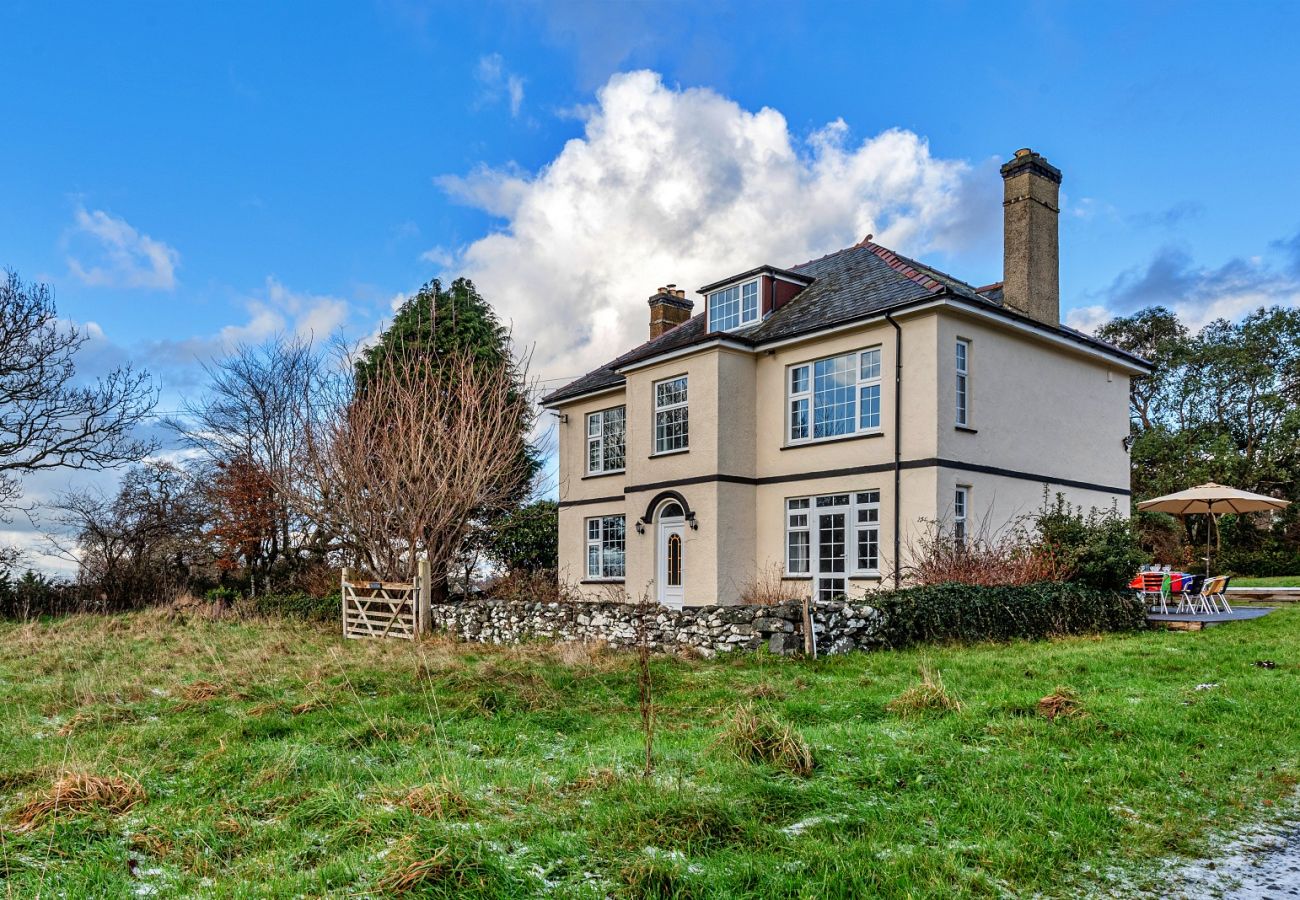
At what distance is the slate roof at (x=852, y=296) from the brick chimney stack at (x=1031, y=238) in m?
0.69

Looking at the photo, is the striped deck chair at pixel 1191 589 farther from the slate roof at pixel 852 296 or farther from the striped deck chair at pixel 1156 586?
the slate roof at pixel 852 296

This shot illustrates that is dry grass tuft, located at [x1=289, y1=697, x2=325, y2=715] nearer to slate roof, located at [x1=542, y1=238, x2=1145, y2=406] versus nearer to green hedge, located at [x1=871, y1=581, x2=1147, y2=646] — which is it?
green hedge, located at [x1=871, y1=581, x2=1147, y2=646]

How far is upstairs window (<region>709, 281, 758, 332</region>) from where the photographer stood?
22.7 m

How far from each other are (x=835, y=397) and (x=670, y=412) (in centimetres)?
439

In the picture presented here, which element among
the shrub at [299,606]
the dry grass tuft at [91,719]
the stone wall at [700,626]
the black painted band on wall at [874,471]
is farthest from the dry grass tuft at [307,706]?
the black painted band on wall at [874,471]

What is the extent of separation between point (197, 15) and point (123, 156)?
89.0 inches

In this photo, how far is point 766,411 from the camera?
69.8 feet

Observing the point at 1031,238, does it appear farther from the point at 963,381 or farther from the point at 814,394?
the point at 814,394

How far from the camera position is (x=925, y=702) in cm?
839

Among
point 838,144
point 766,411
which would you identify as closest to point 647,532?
point 766,411

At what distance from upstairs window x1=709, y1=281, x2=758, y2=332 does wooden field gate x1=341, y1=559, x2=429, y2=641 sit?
9813 mm

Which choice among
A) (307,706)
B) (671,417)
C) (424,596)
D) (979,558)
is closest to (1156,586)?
(979,558)

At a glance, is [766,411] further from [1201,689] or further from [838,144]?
[1201,689]

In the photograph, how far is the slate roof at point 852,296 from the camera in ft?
61.6
